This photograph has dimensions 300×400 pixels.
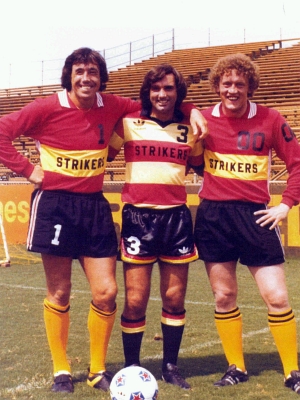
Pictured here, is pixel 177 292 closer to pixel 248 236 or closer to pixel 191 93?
pixel 248 236

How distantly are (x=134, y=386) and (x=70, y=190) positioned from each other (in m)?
1.23

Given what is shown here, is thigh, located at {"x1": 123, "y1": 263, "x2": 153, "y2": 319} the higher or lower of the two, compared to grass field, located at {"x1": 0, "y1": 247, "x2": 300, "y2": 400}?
higher

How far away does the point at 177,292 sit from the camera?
13.1 feet

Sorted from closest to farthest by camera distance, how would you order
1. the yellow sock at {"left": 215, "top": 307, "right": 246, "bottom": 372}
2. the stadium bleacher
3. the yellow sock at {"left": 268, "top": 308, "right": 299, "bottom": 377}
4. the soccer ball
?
1. the soccer ball
2. the yellow sock at {"left": 268, "top": 308, "right": 299, "bottom": 377}
3. the yellow sock at {"left": 215, "top": 307, "right": 246, "bottom": 372}
4. the stadium bleacher

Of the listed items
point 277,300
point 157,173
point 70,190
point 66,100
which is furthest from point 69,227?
point 277,300

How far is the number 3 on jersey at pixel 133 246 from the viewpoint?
393 cm

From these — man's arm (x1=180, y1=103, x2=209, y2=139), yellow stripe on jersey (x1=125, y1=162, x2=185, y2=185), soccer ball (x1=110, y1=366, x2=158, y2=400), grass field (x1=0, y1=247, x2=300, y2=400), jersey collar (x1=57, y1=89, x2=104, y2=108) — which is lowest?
grass field (x1=0, y1=247, x2=300, y2=400)

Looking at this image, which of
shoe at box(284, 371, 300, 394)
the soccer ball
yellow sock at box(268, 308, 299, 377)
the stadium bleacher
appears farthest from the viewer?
the stadium bleacher

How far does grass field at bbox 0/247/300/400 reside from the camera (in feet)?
12.6

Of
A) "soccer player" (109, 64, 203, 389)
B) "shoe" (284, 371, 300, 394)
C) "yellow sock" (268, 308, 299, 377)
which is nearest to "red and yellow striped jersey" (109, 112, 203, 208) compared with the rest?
"soccer player" (109, 64, 203, 389)

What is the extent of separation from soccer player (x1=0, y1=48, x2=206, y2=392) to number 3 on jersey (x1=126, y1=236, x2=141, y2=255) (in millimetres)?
96

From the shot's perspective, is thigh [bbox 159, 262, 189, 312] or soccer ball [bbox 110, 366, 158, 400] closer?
soccer ball [bbox 110, 366, 158, 400]

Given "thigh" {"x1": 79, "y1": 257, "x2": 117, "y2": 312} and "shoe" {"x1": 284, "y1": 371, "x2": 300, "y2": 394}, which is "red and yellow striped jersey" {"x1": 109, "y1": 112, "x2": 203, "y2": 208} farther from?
"shoe" {"x1": 284, "y1": 371, "x2": 300, "y2": 394}

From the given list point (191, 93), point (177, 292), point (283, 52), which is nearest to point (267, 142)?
point (177, 292)
